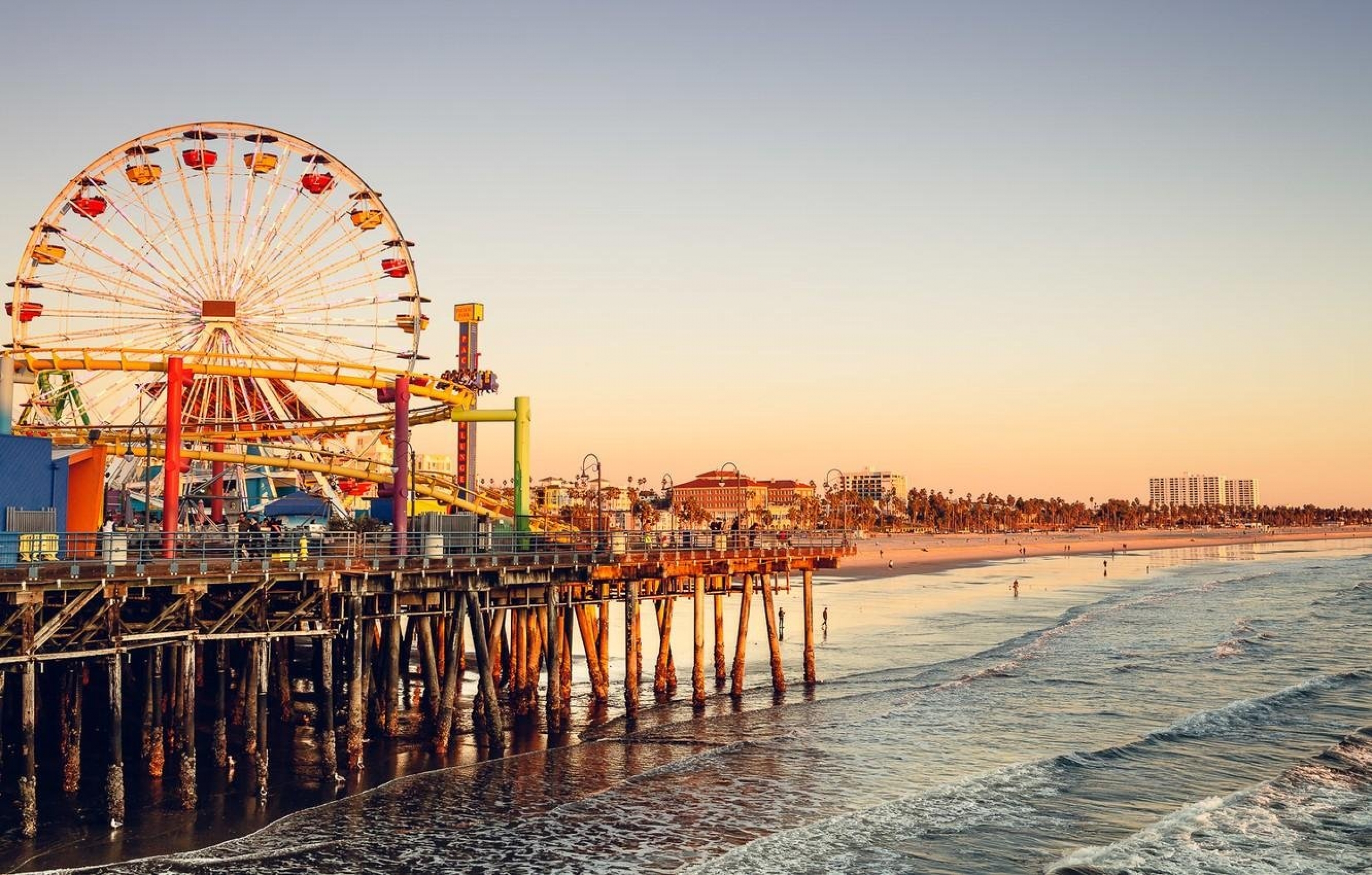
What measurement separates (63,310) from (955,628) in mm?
43168

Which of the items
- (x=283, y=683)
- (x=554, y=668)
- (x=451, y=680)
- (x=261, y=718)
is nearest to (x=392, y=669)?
(x=451, y=680)

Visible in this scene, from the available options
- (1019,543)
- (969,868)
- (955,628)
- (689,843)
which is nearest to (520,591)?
(689,843)

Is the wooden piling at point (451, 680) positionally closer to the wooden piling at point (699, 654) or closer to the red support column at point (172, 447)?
the red support column at point (172, 447)

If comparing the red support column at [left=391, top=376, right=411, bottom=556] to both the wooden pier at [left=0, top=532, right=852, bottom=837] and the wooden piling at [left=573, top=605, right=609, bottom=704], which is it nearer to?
the wooden pier at [left=0, top=532, right=852, bottom=837]

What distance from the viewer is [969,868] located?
2100 centimetres

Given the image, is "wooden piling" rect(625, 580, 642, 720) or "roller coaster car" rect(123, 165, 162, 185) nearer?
"wooden piling" rect(625, 580, 642, 720)

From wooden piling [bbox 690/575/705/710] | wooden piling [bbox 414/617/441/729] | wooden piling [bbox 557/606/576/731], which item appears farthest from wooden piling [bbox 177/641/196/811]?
wooden piling [bbox 690/575/705/710]

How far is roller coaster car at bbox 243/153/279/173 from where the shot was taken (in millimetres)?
43156

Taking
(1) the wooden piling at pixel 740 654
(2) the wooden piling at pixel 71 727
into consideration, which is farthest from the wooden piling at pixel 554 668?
(2) the wooden piling at pixel 71 727

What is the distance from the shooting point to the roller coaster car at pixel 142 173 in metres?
41.6

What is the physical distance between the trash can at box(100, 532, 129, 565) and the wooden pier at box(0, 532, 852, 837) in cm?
5

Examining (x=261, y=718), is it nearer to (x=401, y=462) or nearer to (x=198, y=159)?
(x=401, y=462)

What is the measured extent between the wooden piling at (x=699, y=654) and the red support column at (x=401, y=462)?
357 inches

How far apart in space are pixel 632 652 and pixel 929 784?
9.84m
